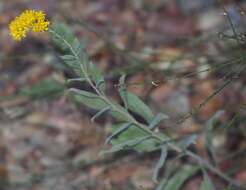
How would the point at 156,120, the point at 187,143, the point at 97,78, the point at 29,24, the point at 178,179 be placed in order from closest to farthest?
1. the point at 29,24
2. the point at 97,78
3. the point at 156,120
4. the point at 187,143
5. the point at 178,179

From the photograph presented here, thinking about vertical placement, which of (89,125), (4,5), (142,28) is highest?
(4,5)

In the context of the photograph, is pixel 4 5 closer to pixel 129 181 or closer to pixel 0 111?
pixel 0 111

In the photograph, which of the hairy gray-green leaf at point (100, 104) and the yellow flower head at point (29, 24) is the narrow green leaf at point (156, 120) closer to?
the hairy gray-green leaf at point (100, 104)

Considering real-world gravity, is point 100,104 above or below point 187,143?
above

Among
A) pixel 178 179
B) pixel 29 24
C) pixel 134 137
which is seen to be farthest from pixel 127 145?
pixel 29 24

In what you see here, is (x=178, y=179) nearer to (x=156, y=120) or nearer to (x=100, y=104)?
(x=156, y=120)

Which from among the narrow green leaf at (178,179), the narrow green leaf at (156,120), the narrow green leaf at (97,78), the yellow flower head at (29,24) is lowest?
the narrow green leaf at (178,179)

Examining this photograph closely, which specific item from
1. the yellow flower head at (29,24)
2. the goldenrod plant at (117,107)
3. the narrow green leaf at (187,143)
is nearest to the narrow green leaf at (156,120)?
the goldenrod plant at (117,107)

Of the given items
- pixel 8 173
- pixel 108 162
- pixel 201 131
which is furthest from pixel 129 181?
pixel 8 173

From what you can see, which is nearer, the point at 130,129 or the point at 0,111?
the point at 130,129
